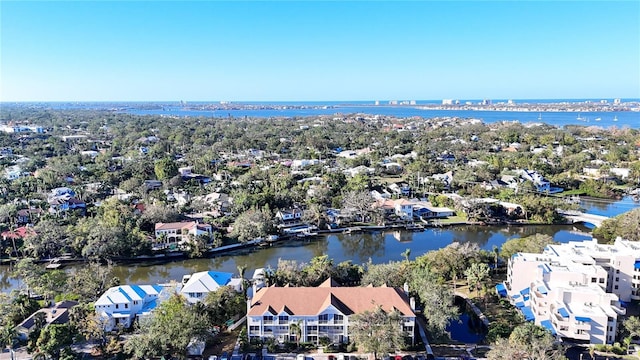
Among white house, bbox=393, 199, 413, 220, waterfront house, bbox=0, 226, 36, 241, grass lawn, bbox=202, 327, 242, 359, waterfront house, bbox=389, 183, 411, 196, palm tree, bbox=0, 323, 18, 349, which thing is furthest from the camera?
waterfront house, bbox=389, 183, 411, 196

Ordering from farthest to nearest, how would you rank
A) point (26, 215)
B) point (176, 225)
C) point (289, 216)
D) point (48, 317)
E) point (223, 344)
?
point (289, 216) < point (26, 215) < point (176, 225) < point (48, 317) < point (223, 344)

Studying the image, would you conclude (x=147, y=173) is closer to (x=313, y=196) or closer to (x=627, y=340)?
(x=313, y=196)

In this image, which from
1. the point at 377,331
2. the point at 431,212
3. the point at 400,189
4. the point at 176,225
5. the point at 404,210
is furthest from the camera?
the point at 400,189

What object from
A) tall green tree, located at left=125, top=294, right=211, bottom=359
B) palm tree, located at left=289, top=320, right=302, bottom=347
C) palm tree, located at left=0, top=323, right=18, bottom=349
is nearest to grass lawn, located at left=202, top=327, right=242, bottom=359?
tall green tree, located at left=125, top=294, right=211, bottom=359

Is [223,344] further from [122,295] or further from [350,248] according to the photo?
[350,248]

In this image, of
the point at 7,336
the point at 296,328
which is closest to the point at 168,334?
the point at 296,328

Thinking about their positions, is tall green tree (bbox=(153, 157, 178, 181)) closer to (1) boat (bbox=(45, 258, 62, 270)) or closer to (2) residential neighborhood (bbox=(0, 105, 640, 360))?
(2) residential neighborhood (bbox=(0, 105, 640, 360))

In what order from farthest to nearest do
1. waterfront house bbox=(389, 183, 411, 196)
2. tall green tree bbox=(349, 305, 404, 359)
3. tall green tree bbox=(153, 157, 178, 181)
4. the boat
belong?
tall green tree bbox=(153, 157, 178, 181) → waterfront house bbox=(389, 183, 411, 196) → the boat → tall green tree bbox=(349, 305, 404, 359)
